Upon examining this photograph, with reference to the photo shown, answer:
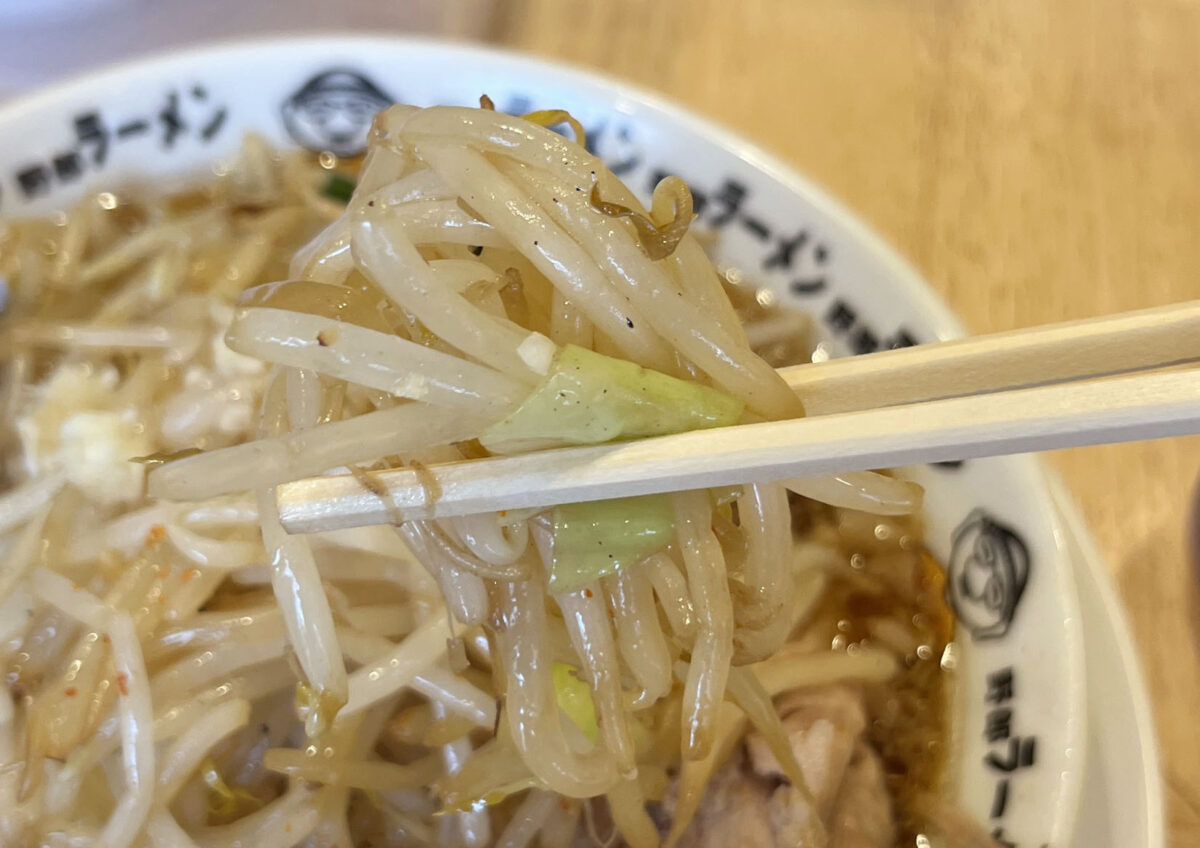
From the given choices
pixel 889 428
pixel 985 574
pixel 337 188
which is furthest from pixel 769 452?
pixel 337 188

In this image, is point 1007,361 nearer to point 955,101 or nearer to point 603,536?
point 603,536

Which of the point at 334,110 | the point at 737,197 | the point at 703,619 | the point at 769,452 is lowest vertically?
the point at 703,619

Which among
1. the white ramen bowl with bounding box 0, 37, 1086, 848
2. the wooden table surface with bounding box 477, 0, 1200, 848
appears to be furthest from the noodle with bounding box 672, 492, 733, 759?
the wooden table surface with bounding box 477, 0, 1200, 848

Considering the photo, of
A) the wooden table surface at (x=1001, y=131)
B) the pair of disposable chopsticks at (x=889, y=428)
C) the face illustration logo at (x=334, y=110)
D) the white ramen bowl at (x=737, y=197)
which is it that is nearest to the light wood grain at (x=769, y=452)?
the pair of disposable chopsticks at (x=889, y=428)

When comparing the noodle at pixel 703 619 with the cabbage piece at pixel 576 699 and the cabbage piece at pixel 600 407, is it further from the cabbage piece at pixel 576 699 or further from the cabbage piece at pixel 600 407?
the cabbage piece at pixel 576 699

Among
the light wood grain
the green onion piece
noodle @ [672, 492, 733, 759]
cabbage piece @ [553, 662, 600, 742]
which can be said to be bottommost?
cabbage piece @ [553, 662, 600, 742]

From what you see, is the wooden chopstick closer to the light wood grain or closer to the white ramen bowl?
the light wood grain
